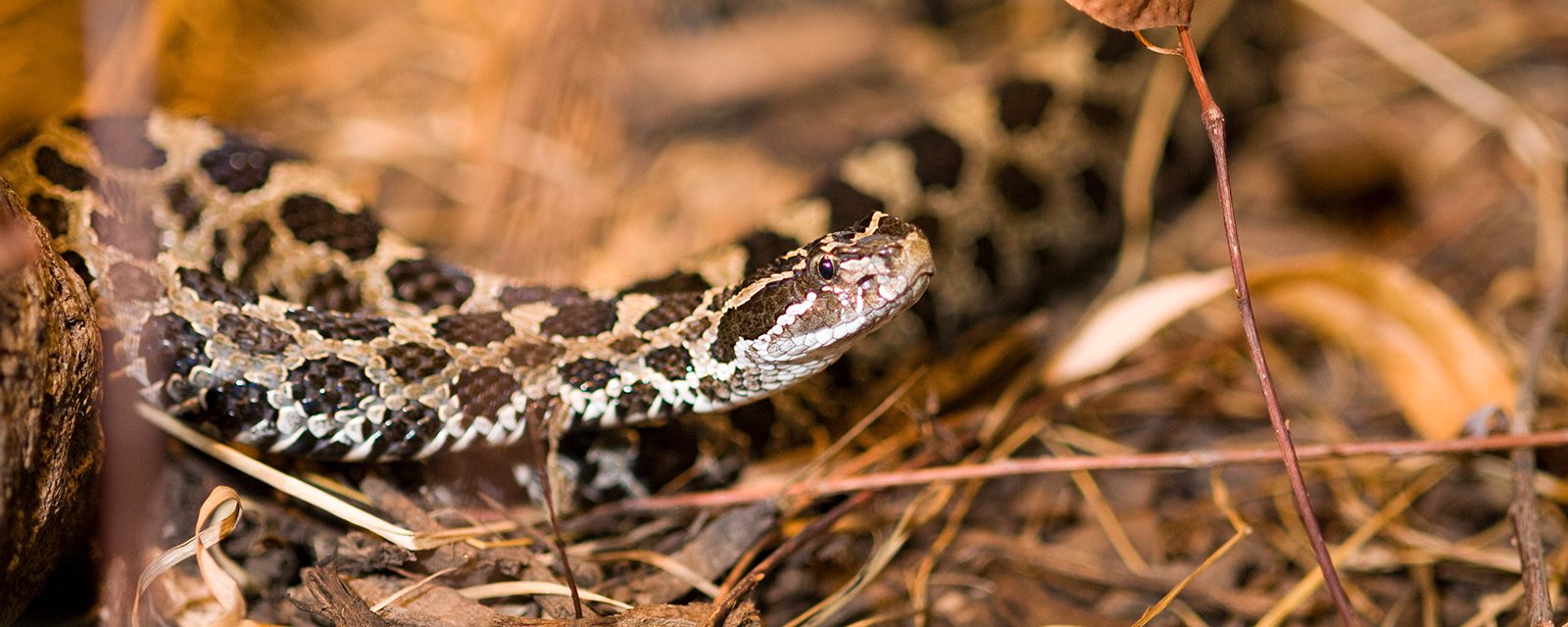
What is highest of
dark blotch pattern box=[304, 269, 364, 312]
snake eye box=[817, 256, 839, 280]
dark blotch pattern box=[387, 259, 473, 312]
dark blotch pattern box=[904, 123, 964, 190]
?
snake eye box=[817, 256, 839, 280]

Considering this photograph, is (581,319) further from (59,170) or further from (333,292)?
(59,170)

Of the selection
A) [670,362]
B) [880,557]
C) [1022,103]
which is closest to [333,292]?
[670,362]

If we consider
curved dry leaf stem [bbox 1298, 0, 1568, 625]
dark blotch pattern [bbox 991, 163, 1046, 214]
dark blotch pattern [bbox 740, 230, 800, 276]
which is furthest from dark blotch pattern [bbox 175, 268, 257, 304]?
curved dry leaf stem [bbox 1298, 0, 1568, 625]

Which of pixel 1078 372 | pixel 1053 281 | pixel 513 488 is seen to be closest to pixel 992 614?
pixel 1078 372

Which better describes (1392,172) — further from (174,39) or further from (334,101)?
(174,39)

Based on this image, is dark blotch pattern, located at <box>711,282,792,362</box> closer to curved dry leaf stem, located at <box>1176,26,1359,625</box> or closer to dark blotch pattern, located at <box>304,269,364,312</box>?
curved dry leaf stem, located at <box>1176,26,1359,625</box>
